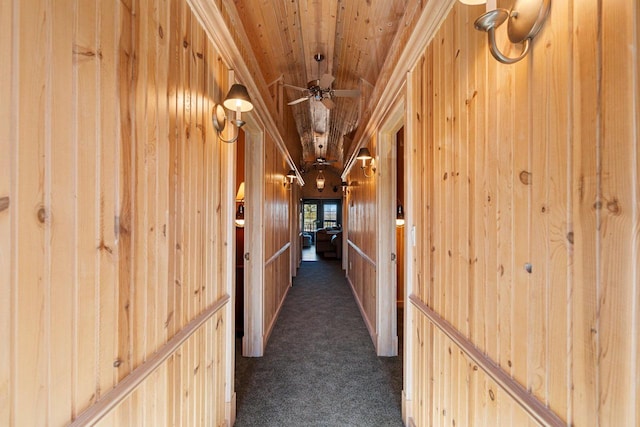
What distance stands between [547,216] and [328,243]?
30.1ft

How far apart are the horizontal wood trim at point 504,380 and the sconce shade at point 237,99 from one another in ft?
Result: 5.03

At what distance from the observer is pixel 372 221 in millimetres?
3299

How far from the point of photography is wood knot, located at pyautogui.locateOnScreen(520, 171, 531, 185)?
85 centimetres

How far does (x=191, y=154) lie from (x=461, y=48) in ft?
4.26

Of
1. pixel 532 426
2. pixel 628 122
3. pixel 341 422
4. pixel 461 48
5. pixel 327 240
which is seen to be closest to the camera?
pixel 628 122

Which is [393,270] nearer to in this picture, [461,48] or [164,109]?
[461,48]

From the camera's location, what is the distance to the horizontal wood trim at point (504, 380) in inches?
30.3

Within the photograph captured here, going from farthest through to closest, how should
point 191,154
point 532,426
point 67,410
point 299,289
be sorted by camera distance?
point 299,289, point 191,154, point 532,426, point 67,410

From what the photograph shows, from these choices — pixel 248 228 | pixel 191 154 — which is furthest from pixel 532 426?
pixel 248 228

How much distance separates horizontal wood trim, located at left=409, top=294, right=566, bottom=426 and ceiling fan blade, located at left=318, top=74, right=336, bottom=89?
2.48 meters

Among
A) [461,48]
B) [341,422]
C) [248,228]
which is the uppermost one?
[461,48]

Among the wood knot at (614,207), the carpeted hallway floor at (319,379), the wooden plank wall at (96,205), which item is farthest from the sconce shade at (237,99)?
the carpeted hallway floor at (319,379)

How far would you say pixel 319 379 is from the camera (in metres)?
2.42

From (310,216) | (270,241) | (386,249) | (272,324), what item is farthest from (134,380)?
(310,216)
